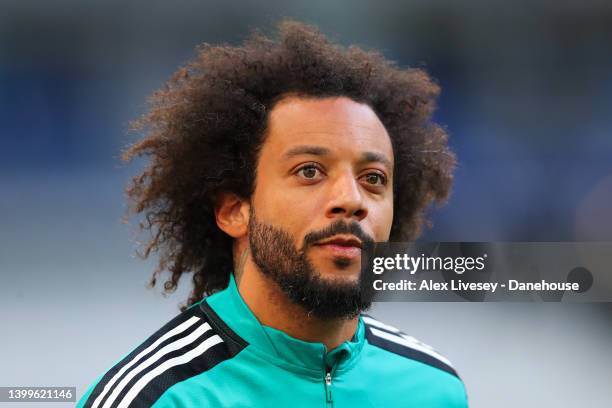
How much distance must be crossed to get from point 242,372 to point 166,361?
0.71 ft

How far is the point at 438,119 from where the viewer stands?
5.52 metres

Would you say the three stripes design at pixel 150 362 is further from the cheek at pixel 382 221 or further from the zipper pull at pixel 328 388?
the cheek at pixel 382 221

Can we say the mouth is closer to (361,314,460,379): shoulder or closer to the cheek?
the cheek

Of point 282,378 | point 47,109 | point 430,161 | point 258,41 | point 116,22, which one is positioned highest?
point 116,22

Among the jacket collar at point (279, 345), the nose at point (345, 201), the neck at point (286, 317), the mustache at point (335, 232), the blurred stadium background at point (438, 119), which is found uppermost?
the blurred stadium background at point (438, 119)

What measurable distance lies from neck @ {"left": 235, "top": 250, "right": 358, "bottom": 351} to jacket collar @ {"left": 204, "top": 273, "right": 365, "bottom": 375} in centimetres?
3

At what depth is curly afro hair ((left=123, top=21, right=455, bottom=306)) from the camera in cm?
277

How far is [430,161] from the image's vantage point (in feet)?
10.7

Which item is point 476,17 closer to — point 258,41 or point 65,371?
point 258,41

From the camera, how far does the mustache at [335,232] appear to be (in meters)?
2.40

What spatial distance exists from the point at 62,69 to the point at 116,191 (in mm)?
868

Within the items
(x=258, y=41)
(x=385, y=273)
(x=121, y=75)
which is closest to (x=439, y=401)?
(x=385, y=273)

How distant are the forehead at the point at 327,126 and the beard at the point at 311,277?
0.26 m

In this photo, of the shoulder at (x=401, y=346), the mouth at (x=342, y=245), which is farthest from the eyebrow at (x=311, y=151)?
the shoulder at (x=401, y=346)
